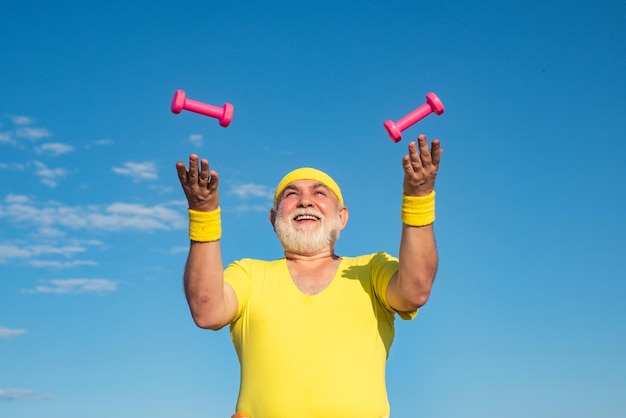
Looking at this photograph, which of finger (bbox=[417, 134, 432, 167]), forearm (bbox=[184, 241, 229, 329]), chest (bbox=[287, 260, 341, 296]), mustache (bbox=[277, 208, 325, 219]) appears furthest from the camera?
mustache (bbox=[277, 208, 325, 219])

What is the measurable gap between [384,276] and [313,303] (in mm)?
584

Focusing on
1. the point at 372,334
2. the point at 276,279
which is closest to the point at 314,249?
the point at 276,279

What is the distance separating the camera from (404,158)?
4906 mm

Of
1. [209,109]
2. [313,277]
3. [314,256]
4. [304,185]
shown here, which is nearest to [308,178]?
[304,185]

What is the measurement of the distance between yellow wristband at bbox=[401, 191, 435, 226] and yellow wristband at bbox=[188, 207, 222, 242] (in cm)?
133

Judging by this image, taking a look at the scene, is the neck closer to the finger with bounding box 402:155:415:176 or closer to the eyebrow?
the eyebrow

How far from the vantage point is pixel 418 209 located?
510cm

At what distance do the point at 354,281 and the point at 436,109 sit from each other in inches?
58.6

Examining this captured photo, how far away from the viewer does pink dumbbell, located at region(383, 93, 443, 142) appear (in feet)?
18.3

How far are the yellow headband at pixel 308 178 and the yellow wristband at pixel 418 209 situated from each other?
1419 millimetres

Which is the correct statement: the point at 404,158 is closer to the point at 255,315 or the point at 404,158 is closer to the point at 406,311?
the point at 406,311

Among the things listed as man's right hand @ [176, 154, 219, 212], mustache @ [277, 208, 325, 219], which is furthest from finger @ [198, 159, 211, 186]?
mustache @ [277, 208, 325, 219]

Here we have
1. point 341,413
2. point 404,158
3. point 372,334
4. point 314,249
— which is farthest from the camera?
point 314,249

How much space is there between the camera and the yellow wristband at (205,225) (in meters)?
5.18
